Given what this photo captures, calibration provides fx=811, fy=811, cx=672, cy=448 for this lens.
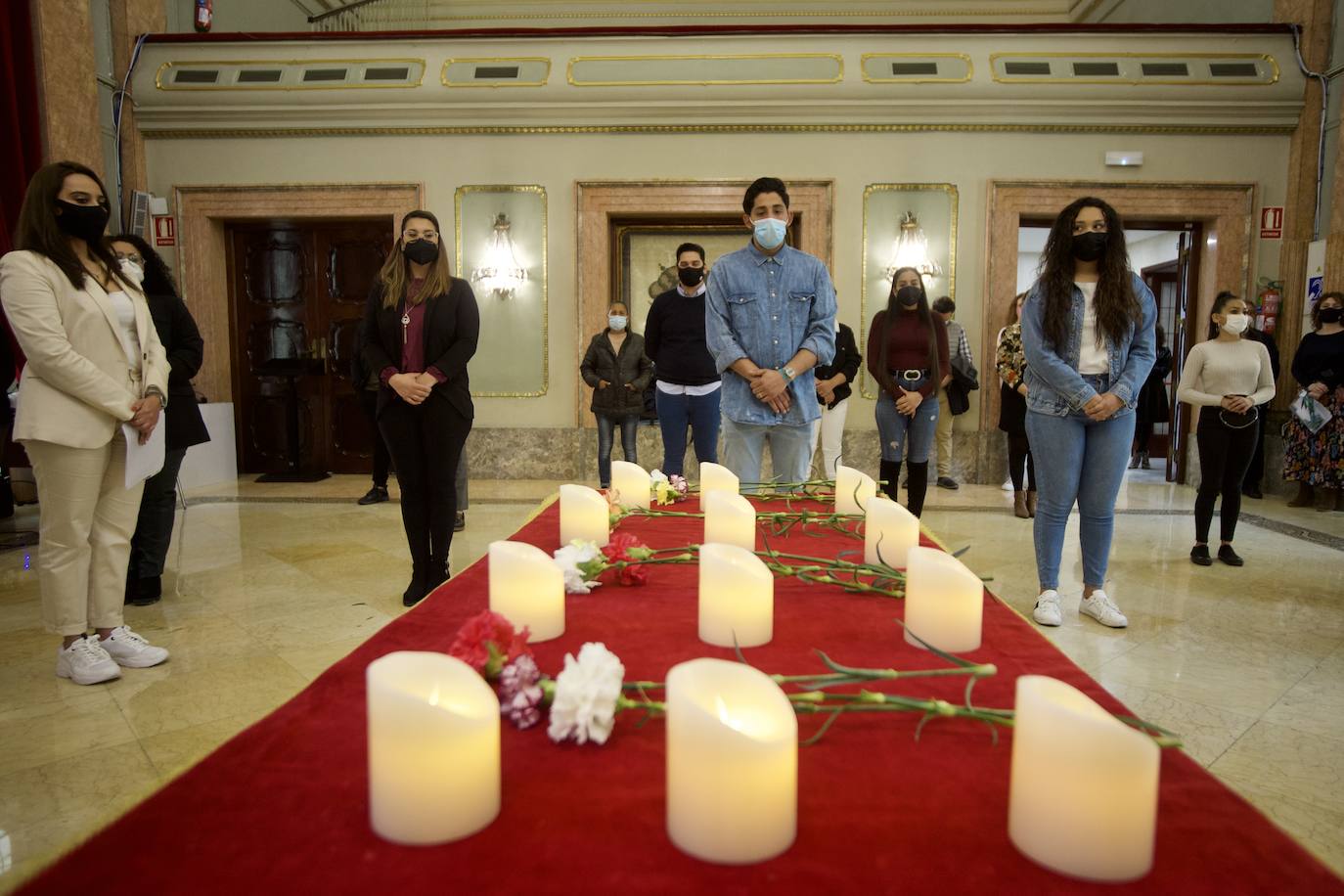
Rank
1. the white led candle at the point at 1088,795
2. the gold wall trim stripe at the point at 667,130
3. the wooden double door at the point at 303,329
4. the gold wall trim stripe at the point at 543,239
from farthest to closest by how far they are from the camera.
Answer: the wooden double door at the point at 303,329, the gold wall trim stripe at the point at 543,239, the gold wall trim stripe at the point at 667,130, the white led candle at the point at 1088,795

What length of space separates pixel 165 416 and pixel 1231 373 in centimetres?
472

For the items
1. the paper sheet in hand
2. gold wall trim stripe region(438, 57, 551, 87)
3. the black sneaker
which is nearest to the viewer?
the paper sheet in hand

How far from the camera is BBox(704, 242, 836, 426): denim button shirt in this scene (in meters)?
2.60

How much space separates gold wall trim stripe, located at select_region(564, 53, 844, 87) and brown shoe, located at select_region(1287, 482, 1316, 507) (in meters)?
4.64

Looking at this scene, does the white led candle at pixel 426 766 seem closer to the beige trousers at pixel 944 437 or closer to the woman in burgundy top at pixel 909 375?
the woman in burgundy top at pixel 909 375

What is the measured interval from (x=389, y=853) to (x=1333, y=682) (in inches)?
118

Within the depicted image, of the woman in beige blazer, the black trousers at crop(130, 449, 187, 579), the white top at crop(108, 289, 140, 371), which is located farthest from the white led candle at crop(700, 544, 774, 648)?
the black trousers at crop(130, 449, 187, 579)

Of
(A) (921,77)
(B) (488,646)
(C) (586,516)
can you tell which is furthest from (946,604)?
(A) (921,77)

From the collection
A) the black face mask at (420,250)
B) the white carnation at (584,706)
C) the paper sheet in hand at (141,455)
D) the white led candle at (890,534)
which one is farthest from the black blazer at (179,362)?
the white carnation at (584,706)

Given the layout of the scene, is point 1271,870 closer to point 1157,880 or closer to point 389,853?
point 1157,880

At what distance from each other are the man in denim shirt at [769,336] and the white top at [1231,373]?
2355 millimetres

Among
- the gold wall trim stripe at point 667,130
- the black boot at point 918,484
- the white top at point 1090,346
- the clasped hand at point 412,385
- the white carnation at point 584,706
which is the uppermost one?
the gold wall trim stripe at point 667,130

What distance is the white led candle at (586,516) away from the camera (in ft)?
4.78

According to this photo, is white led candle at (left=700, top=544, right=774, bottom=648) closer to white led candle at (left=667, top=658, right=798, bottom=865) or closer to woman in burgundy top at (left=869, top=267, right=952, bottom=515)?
white led candle at (left=667, top=658, right=798, bottom=865)
